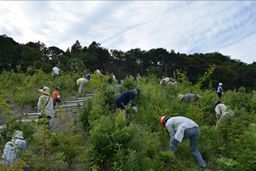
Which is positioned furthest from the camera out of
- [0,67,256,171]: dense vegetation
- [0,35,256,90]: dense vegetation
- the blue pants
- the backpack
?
[0,35,256,90]: dense vegetation

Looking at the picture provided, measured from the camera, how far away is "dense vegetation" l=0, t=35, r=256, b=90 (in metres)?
40.7

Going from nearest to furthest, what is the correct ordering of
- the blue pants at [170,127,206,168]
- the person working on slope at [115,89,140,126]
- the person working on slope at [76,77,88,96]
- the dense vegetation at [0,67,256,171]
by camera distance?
1. the dense vegetation at [0,67,256,171]
2. the blue pants at [170,127,206,168]
3. the person working on slope at [115,89,140,126]
4. the person working on slope at [76,77,88,96]

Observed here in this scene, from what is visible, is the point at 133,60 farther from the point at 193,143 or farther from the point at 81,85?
the point at 193,143

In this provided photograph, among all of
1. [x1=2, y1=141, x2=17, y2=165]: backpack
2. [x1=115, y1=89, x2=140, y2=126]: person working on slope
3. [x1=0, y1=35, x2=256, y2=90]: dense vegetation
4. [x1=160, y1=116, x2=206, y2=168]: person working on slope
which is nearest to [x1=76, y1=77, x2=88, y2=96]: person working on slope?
[x1=115, y1=89, x2=140, y2=126]: person working on slope

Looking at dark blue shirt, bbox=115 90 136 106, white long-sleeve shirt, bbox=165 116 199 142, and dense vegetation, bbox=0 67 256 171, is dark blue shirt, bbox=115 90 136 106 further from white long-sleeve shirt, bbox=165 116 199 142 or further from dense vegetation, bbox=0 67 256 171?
white long-sleeve shirt, bbox=165 116 199 142

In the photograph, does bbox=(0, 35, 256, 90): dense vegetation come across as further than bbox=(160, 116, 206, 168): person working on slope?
Yes

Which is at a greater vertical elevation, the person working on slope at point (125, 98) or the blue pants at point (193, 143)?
the person working on slope at point (125, 98)

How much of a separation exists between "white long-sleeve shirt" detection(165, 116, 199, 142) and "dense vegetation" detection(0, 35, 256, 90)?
2580cm

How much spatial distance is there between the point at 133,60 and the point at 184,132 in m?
49.2

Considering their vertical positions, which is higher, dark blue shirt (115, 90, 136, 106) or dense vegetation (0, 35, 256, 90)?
dense vegetation (0, 35, 256, 90)

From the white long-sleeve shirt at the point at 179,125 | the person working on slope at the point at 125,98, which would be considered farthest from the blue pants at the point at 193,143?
the person working on slope at the point at 125,98

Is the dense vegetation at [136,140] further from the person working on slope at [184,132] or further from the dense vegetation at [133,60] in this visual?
the dense vegetation at [133,60]

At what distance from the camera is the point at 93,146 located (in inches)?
405

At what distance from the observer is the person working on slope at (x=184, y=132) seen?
10430 millimetres
